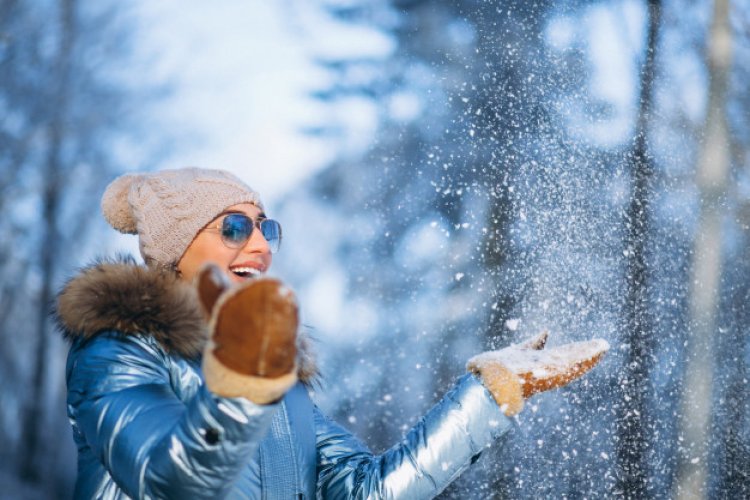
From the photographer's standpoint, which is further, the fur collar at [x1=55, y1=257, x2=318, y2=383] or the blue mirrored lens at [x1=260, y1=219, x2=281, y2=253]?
the blue mirrored lens at [x1=260, y1=219, x2=281, y2=253]

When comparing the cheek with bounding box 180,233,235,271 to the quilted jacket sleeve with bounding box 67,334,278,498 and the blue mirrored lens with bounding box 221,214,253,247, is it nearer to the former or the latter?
the blue mirrored lens with bounding box 221,214,253,247

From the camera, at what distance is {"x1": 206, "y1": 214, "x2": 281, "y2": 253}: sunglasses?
1.70 meters

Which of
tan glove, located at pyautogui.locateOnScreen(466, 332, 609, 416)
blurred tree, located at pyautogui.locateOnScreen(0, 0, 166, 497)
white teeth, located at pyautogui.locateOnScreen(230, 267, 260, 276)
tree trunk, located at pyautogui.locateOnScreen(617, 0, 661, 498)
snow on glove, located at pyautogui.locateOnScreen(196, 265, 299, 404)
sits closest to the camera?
snow on glove, located at pyautogui.locateOnScreen(196, 265, 299, 404)

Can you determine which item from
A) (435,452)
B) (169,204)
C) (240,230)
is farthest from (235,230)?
(435,452)

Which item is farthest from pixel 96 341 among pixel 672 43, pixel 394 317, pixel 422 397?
pixel 394 317

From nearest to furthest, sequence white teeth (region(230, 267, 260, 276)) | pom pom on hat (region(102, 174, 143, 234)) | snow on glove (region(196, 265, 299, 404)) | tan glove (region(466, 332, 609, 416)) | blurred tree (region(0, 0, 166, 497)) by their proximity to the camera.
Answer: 1. snow on glove (region(196, 265, 299, 404))
2. tan glove (region(466, 332, 609, 416))
3. white teeth (region(230, 267, 260, 276))
4. pom pom on hat (region(102, 174, 143, 234))
5. blurred tree (region(0, 0, 166, 497))

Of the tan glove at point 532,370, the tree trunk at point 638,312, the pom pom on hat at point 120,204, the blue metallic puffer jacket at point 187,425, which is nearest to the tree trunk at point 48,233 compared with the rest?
the tree trunk at point 638,312

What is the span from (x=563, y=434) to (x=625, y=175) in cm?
119

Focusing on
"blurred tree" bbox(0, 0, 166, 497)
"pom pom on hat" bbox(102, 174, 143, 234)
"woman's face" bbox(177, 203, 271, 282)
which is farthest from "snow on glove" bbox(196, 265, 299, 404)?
"blurred tree" bbox(0, 0, 166, 497)

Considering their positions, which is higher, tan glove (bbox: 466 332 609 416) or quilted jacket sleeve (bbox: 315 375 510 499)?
tan glove (bbox: 466 332 609 416)

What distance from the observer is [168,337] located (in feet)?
4.42

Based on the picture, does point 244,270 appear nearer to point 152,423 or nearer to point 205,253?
point 205,253

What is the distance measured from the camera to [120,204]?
1.86 m

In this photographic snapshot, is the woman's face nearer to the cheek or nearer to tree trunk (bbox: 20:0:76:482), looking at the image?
the cheek
